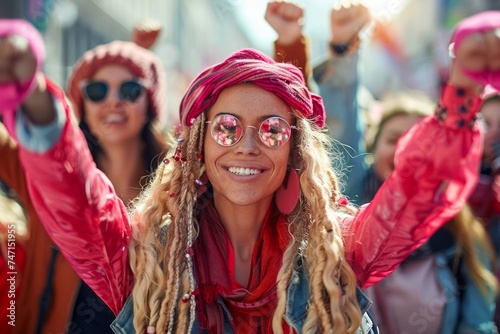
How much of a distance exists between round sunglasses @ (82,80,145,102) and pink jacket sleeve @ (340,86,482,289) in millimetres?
1982

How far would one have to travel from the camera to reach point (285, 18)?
10.7ft

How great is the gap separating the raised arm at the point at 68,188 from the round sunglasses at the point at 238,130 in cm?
44

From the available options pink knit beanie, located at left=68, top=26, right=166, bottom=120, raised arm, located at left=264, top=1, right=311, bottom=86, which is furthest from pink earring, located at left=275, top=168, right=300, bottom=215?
pink knit beanie, located at left=68, top=26, right=166, bottom=120

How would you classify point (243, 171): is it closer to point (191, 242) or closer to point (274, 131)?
point (274, 131)

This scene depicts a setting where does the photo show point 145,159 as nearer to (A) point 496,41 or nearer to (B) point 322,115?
(B) point 322,115

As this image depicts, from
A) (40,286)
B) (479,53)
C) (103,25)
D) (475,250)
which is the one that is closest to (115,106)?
(40,286)

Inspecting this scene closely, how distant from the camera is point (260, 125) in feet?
7.75

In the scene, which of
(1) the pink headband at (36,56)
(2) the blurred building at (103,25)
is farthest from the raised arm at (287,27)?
(1) the pink headband at (36,56)

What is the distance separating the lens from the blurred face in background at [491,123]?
3920mm

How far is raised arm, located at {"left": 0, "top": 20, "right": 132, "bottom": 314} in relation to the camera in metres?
1.69

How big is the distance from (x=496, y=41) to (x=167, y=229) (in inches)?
47.9

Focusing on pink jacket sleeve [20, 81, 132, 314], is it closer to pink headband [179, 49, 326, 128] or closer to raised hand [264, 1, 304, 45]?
pink headband [179, 49, 326, 128]

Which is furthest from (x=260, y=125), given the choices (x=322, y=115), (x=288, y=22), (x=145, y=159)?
(x=145, y=159)

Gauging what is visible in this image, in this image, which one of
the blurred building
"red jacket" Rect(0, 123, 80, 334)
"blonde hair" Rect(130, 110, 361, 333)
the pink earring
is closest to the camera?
"blonde hair" Rect(130, 110, 361, 333)
